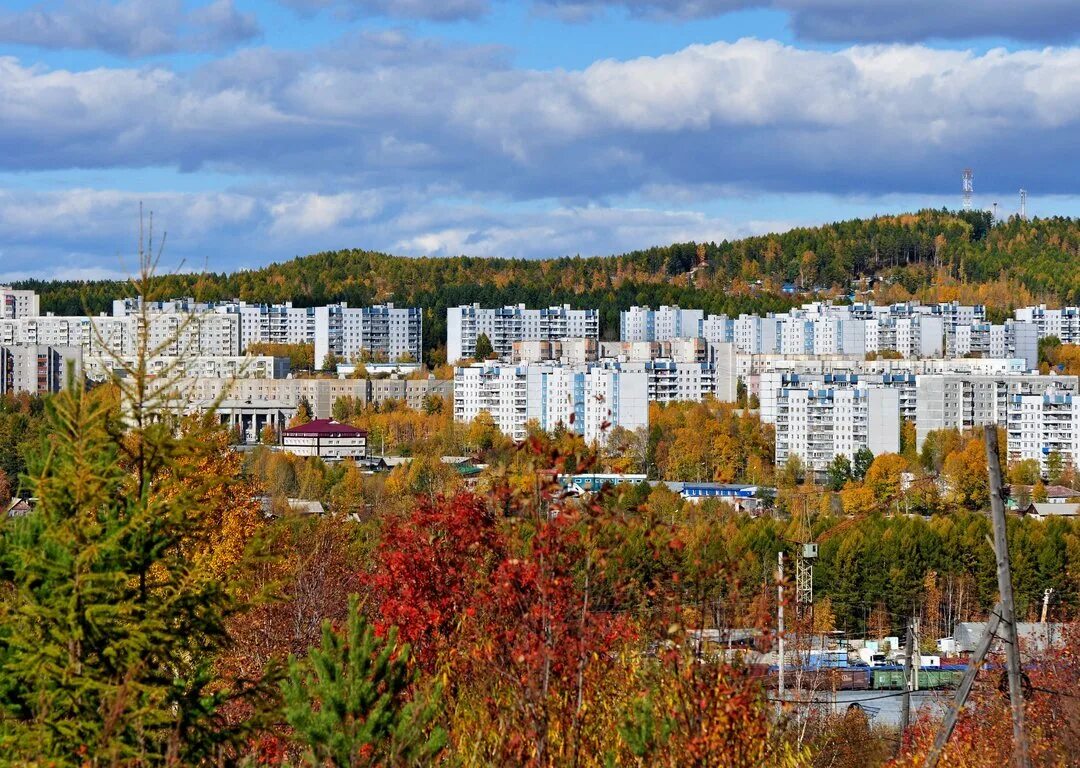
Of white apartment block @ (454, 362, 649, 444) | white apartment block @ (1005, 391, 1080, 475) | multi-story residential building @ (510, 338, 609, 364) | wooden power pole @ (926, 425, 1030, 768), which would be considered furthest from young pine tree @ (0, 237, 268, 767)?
multi-story residential building @ (510, 338, 609, 364)

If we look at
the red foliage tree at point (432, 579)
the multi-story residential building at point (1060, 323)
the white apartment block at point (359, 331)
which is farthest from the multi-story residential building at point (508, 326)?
the red foliage tree at point (432, 579)

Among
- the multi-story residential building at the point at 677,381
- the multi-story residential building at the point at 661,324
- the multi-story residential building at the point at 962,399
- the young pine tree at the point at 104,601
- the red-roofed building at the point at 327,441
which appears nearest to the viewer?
the young pine tree at the point at 104,601

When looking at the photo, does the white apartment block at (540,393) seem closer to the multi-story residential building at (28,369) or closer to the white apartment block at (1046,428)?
the white apartment block at (1046,428)

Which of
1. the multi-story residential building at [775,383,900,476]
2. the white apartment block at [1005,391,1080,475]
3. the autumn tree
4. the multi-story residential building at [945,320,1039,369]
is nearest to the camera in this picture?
the white apartment block at [1005,391,1080,475]

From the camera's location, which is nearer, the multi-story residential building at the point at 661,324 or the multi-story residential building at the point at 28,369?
the multi-story residential building at the point at 28,369

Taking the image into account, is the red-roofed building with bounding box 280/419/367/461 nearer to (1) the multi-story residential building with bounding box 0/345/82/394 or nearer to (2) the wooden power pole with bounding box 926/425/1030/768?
(1) the multi-story residential building with bounding box 0/345/82/394

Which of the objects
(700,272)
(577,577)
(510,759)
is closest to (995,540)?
(577,577)

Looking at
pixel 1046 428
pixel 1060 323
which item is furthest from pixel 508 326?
pixel 1046 428

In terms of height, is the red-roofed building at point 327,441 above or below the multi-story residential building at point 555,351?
below
